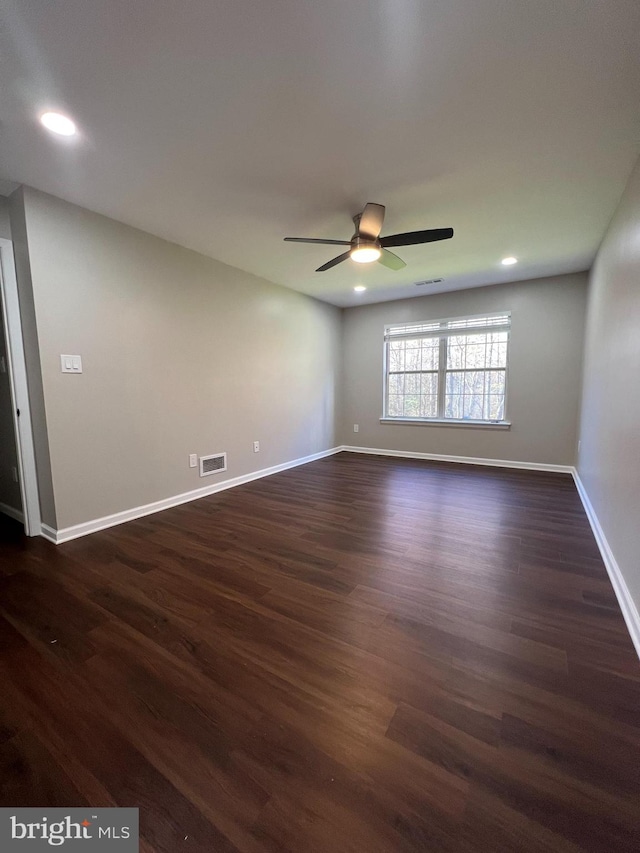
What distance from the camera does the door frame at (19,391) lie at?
95.6 inches

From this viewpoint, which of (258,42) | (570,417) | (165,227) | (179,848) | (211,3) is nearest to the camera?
(179,848)

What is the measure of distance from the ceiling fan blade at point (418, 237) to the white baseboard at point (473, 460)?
3401 millimetres

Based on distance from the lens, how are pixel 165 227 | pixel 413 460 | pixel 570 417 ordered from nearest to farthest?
pixel 165 227
pixel 570 417
pixel 413 460

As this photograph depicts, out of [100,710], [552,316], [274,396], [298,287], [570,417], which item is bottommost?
[100,710]

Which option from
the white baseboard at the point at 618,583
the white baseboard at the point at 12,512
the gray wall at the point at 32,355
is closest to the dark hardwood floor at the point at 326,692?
the white baseboard at the point at 618,583

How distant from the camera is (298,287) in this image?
4.63m

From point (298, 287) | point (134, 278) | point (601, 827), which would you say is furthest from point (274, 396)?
point (601, 827)

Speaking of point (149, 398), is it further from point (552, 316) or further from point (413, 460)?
point (552, 316)

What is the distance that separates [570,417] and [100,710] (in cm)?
521

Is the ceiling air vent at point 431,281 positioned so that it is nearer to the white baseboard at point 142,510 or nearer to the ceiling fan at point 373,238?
the ceiling fan at point 373,238

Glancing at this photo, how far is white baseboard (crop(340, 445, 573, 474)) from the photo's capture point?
4541 mm

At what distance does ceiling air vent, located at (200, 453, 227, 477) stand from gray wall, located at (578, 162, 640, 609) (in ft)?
11.1

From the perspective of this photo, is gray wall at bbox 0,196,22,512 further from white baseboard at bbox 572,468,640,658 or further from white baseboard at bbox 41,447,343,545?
white baseboard at bbox 572,468,640,658

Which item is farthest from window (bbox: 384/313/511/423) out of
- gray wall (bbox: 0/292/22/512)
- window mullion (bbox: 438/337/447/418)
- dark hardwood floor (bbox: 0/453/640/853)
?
gray wall (bbox: 0/292/22/512)
